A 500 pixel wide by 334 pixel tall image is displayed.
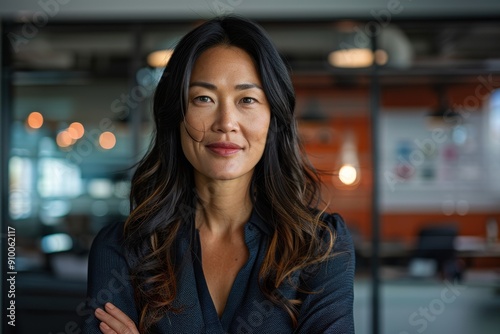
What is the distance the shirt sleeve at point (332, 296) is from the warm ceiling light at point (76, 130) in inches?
197

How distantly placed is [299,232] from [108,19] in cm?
395

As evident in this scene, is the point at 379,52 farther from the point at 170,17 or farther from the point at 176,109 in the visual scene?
the point at 176,109

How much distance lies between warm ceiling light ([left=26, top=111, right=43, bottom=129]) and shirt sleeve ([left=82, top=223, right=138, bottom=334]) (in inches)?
191

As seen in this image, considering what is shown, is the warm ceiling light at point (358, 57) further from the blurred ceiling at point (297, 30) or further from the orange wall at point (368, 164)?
the orange wall at point (368, 164)

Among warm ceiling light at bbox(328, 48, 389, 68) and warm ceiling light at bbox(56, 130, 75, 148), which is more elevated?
warm ceiling light at bbox(328, 48, 389, 68)

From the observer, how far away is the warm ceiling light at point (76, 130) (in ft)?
20.7

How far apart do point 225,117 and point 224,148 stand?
78mm

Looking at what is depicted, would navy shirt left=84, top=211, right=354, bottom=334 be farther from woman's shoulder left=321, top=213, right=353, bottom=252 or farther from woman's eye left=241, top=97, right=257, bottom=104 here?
woman's eye left=241, top=97, right=257, bottom=104

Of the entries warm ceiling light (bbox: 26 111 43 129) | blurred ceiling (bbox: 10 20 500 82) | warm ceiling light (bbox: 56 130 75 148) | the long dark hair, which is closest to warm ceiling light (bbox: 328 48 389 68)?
blurred ceiling (bbox: 10 20 500 82)

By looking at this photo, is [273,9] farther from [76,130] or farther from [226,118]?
[226,118]

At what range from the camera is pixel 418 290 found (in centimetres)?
587

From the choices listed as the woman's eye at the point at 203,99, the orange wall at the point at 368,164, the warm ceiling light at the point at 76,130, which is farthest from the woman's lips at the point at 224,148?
the orange wall at the point at 368,164

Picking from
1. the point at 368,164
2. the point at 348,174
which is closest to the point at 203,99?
the point at 348,174

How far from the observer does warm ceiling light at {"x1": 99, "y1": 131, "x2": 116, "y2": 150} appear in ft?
21.2
